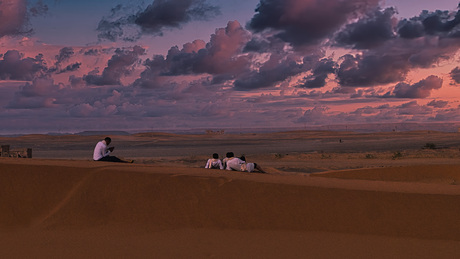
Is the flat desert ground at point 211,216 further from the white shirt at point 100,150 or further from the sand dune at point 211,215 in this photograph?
the white shirt at point 100,150

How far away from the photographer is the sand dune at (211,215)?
6.21m

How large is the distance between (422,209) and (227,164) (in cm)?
726

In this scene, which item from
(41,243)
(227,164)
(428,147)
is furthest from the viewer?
(428,147)

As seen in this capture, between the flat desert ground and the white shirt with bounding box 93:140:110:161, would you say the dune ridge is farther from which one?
the white shirt with bounding box 93:140:110:161

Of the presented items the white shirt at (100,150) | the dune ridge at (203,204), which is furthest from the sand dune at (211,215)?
the white shirt at (100,150)

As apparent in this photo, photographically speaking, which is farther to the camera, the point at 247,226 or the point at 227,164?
the point at 227,164

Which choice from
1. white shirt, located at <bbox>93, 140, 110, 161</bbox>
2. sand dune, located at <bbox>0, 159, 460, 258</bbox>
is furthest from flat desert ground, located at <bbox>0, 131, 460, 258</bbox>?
white shirt, located at <bbox>93, 140, 110, 161</bbox>

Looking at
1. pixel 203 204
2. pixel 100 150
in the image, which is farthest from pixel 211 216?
pixel 100 150

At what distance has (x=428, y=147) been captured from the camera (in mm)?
49500

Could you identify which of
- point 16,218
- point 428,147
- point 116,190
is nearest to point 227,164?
point 116,190

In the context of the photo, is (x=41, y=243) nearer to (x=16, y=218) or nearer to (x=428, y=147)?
(x=16, y=218)

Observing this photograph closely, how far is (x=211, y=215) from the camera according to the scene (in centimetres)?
723

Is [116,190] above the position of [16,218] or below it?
above

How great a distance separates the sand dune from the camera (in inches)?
245
